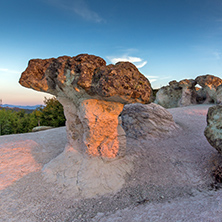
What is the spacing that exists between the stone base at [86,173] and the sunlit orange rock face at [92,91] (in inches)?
11.5

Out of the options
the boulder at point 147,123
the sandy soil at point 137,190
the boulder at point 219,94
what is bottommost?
the sandy soil at point 137,190

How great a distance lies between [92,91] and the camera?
470cm

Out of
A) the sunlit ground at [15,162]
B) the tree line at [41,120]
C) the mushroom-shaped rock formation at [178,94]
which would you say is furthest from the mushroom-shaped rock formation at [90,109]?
the mushroom-shaped rock formation at [178,94]

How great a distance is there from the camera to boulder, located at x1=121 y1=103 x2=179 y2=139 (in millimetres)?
8383

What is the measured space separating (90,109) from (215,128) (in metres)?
4.00

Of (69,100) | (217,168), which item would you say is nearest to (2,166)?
(69,100)

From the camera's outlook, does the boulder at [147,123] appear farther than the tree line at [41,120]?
No

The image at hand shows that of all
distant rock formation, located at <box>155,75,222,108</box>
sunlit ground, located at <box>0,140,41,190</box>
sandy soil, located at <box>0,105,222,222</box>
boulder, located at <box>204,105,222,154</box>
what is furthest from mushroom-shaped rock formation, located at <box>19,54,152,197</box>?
distant rock formation, located at <box>155,75,222,108</box>

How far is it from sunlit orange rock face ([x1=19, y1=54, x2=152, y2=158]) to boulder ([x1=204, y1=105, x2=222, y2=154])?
2.32m

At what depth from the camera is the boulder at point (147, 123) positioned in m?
8.38

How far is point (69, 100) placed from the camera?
5.73 meters

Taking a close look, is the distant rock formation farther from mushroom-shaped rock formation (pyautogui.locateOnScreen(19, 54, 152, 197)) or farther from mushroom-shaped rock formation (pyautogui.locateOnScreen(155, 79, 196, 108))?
mushroom-shaped rock formation (pyautogui.locateOnScreen(19, 54, 152, 197))

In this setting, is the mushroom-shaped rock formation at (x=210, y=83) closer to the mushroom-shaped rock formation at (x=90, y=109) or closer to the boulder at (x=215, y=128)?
the boulder at (x=215, y=128)

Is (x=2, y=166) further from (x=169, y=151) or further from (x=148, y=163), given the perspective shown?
(x=169, y=151)
